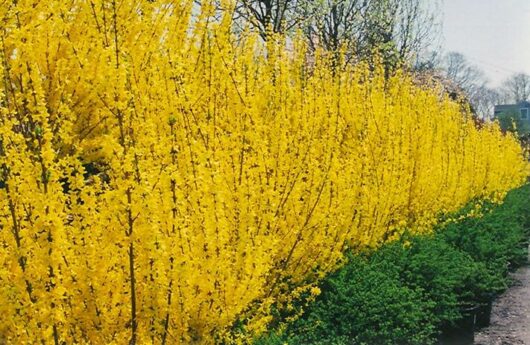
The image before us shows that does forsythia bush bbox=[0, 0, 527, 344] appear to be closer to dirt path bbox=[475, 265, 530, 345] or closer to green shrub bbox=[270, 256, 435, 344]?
green shrub bbox=[270, 256, 435, 344]

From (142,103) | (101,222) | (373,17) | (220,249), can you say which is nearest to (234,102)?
(142,103)

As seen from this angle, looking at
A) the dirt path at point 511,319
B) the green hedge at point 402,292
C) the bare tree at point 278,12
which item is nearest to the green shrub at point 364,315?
the green hedge at point 402,292

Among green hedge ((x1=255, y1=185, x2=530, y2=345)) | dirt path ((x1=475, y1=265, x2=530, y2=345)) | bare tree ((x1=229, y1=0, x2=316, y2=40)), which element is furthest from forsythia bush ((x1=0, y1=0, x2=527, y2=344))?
bare tree ((x1=229, y1=0, x2=316, y2=40))

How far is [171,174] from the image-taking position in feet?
11.6

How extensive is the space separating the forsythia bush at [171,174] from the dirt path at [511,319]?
161cm

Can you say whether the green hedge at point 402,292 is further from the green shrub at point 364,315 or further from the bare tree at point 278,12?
the bare tree at point 278,12

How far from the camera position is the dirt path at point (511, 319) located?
7953 mm

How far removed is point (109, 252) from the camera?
3.63 meters

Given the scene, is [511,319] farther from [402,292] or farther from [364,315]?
[364,315]

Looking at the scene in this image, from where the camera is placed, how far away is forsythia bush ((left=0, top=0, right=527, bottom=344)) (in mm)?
3363

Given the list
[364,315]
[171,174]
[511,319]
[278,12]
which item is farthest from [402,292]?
[278,12]

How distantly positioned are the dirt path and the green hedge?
0.46 m

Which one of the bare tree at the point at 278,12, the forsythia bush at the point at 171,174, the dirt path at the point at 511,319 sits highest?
the bare tree at the point at 278,12

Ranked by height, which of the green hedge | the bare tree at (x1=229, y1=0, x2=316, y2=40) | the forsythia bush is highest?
the bare tree at (x1=229, y1=0, x2=316, y2=40)
